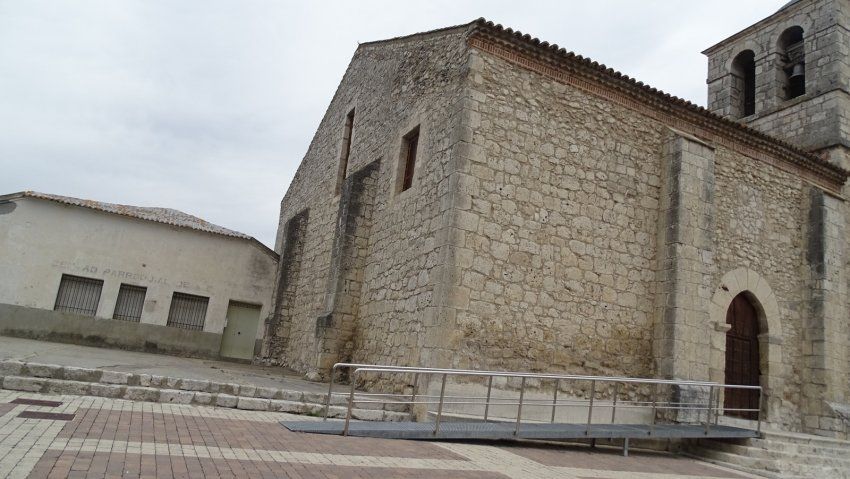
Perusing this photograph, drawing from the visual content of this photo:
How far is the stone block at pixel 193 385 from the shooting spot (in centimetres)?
758

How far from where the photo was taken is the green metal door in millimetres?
16422

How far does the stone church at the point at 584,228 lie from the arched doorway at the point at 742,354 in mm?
40

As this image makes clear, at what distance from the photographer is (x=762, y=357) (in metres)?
11.3

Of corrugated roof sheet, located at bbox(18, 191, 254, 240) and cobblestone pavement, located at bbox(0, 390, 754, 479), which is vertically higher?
corrugated roof sheet, located at bbox(18, 191, 254, 240)

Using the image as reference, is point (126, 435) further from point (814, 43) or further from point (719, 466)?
point (814, 43)

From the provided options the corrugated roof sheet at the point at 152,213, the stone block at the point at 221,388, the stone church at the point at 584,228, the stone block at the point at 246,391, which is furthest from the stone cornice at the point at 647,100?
the corrugated roof sheet at the point at 152,213

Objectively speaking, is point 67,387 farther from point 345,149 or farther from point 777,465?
point 777,465

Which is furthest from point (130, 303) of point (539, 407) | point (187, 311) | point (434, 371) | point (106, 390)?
point (539, 407)

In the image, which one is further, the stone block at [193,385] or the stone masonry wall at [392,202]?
the stone masonry wall at [392,202]

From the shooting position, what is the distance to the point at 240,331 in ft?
54.5

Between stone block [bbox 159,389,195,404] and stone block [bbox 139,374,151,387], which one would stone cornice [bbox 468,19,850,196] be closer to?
stone block [bbox 159,389,195,404]

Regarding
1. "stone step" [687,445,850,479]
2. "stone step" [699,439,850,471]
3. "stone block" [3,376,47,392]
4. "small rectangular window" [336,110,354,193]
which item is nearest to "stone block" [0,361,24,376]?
"stone block" [3,376,47,392]

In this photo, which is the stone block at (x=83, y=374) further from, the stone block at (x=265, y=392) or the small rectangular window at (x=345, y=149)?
the small rectangular window at (x=345, y=149)

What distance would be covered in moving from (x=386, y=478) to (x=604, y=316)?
5888 millimetres
